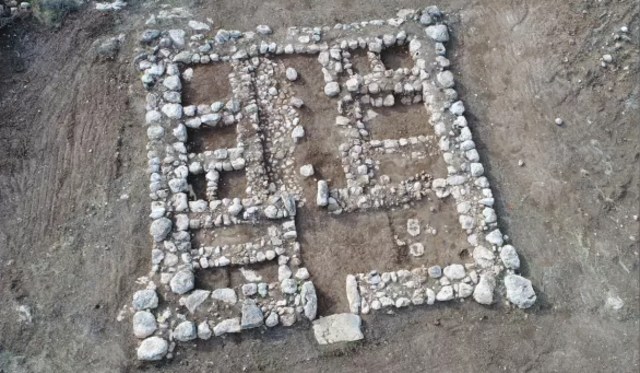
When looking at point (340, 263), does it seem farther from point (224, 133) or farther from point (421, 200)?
point (224, 133)

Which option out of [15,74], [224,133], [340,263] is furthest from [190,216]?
[15,74]

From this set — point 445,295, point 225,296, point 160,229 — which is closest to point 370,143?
point 445,295

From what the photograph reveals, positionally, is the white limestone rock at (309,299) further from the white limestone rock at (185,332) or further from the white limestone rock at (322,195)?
the white limestone rock at (185,332)

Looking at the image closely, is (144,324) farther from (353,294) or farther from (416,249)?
(416,249)

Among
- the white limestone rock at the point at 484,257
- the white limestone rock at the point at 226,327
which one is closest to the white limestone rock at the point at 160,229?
the white limestone rock at the point at 226,327

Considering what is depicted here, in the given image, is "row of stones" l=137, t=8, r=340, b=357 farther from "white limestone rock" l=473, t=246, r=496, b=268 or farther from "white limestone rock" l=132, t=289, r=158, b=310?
"white limestone rock" l=473, t=246, r=496, b=268

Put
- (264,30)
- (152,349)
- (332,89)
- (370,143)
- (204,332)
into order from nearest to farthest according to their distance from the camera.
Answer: (152,349)
(204,332)
(370,143)
(332,89)
(264,30)
